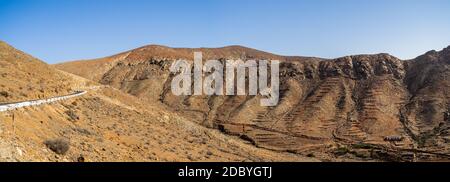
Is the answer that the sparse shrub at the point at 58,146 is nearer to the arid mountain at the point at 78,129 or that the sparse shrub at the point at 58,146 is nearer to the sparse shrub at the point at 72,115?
the arid mountain at the point at 78,129

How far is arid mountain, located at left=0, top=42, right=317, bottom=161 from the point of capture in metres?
18.6

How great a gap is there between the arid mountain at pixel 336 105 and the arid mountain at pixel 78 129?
13.9 meters

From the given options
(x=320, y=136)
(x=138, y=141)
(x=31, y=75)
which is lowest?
(x=320, y=136)

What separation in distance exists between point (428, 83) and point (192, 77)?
45.0 metres

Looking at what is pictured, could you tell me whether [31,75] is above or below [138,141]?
above

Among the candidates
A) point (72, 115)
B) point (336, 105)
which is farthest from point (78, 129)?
point (336, 105)

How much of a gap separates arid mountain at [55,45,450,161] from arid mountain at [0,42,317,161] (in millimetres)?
13878

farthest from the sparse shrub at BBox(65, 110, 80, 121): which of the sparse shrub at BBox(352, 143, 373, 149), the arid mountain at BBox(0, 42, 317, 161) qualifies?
the sparse shrub at BBox(352, 143, 373, 149)

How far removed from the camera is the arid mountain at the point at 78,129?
1862cm
